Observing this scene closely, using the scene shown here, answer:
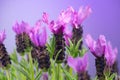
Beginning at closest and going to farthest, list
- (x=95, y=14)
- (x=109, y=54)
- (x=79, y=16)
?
(x=109, y=54) → (x=79, y=16) → (x=95, y=14)

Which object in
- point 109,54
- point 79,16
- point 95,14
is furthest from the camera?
point 95,14

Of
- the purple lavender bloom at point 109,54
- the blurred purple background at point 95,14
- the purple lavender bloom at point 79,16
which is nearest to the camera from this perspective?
the purple lavender bloom at point 109,54

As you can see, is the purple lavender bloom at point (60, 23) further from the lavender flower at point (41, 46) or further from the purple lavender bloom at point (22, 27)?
the purple lavender bloom at point (22, 27)

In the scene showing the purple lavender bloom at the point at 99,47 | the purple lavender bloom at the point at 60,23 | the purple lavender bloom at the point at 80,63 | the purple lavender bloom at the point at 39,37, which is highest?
the purple lavender bloom at the point at 60,23

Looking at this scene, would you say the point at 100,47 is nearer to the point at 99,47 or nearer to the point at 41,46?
the point at 99,47

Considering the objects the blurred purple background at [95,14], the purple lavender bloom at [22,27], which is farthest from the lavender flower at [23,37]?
the blurred purple background at [95,14]

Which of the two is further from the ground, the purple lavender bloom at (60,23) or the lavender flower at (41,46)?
the purple lavender bloom at (60,23)

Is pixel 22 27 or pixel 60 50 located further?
pixel 22 27

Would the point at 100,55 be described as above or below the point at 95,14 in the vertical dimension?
below

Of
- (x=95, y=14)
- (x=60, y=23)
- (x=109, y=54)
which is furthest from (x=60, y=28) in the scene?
(x=95, y=14)

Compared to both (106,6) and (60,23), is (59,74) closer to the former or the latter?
(60,23)

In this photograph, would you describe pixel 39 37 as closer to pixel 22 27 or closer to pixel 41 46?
pixel 41 46
